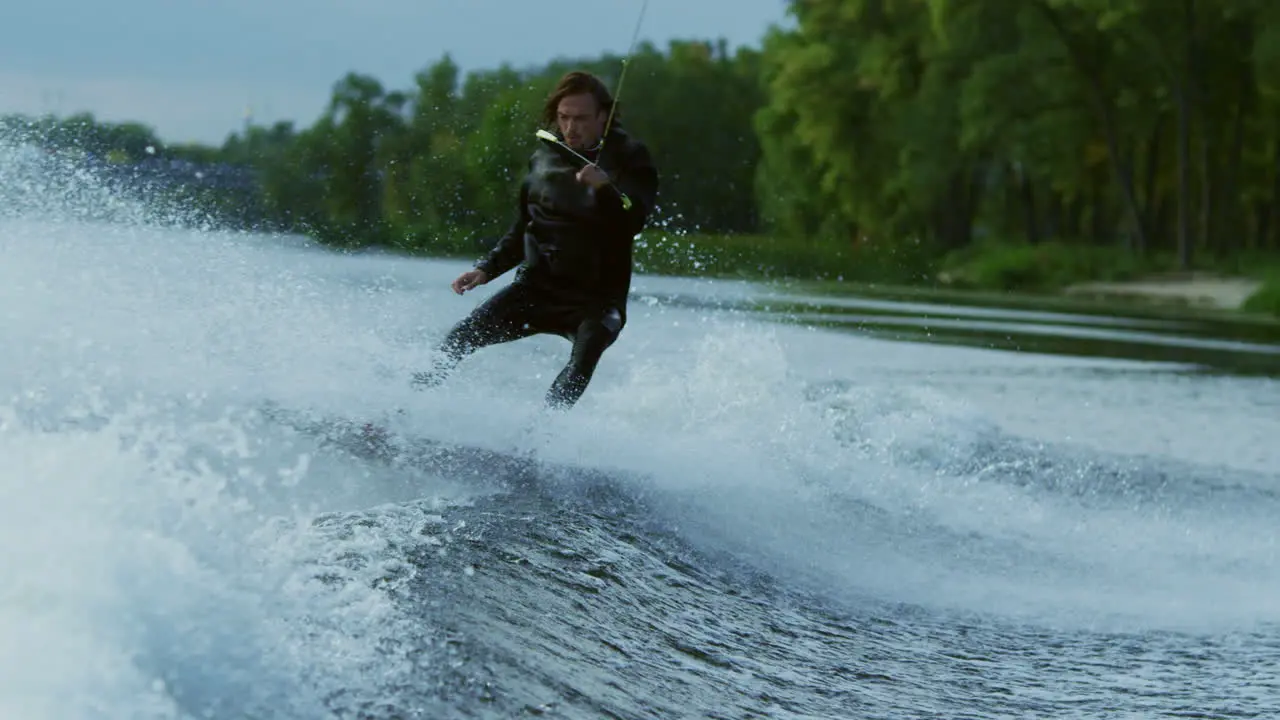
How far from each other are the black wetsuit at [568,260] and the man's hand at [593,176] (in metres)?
0.18

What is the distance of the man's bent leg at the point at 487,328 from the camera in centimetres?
866

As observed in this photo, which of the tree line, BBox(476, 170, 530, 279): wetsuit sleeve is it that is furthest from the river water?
the tree line

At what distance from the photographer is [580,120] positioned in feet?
26.7

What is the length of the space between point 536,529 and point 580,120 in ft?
7.57

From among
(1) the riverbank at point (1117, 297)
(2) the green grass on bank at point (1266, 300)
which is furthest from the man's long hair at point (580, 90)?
(2) the green grass on bank at point (1266, 300)

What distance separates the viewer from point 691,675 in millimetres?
5648

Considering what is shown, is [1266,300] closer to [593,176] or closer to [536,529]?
[593,176]

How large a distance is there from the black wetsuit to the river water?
0.38 m

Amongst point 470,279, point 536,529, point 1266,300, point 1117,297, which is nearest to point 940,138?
point 1117,297

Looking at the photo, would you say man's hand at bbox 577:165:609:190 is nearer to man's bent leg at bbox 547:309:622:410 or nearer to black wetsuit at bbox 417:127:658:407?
black wetsuit at bbox 417:127:658:407

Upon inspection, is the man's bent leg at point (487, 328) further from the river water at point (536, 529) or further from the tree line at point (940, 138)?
the tree line at point (940, 138)

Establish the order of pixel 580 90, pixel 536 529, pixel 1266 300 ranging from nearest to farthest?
pixel 536 529 → pixel 580 90 → pixel 1266 300

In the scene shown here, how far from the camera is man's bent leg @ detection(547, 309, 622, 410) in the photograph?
27.7 ft

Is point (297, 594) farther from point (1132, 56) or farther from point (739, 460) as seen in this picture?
point (1132, 56)
